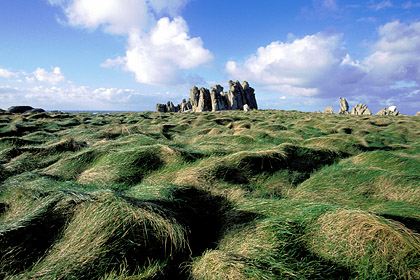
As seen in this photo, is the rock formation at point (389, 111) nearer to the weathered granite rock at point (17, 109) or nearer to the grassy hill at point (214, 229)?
the grassy hill at point (214, 229)

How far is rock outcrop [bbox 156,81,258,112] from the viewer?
6256cm

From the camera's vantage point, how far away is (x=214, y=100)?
6225 cm

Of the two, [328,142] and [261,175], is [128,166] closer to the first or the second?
[261,175]

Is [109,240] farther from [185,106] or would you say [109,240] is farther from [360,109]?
[185,106]

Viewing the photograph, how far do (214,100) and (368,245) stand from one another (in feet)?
203

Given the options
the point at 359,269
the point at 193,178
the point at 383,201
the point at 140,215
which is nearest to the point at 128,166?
the point at 193,178

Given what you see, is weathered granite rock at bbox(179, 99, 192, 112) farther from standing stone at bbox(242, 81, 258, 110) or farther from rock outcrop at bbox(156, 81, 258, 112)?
standing stone at bbox(242, 81, 258, 110)

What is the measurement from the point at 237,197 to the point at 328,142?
4553 millimetres

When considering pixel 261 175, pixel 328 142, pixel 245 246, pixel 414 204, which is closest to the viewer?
pixel 245 246

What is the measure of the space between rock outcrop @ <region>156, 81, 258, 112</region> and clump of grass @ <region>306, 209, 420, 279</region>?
5938 cm

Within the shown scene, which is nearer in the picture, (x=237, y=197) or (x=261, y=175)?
(x=237, y=197)

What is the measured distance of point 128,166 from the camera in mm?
3664

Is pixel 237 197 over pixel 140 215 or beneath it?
beneath

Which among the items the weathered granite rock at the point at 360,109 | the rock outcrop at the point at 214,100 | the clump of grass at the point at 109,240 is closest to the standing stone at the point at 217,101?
the rock outcrop at the point at 214,100
